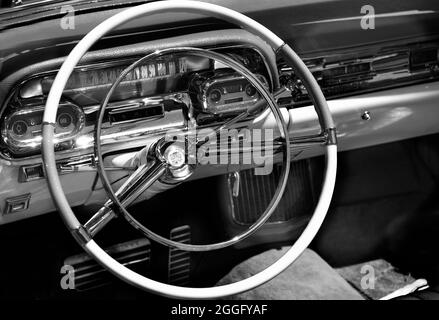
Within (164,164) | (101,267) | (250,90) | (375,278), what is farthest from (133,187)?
(375,278)

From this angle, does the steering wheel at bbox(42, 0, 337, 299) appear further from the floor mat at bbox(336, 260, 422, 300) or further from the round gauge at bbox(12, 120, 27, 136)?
the floor mat at bbox(336, 260, 422, 300)

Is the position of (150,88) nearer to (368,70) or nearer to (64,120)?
(64,120)

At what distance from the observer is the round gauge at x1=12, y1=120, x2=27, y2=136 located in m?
1.26

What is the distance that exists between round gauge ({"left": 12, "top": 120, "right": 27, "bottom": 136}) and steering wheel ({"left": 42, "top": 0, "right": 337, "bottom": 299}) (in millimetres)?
236

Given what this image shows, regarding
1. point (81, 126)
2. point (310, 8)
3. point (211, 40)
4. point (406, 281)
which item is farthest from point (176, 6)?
point (406, 281)

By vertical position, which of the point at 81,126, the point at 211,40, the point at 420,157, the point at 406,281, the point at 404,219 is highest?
the point at 211,40

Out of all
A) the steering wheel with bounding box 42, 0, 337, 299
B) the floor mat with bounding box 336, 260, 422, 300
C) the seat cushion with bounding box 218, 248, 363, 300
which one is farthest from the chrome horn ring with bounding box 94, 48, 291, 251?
the floor mat with bounding box 336, 260, 422, 300

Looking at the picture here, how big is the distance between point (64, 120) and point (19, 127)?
9 centimetres

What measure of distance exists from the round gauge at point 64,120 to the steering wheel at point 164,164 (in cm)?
16

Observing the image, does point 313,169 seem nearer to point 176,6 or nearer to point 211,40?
point 211,40

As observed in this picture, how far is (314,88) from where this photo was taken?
1.23 metres

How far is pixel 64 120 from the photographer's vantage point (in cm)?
129
